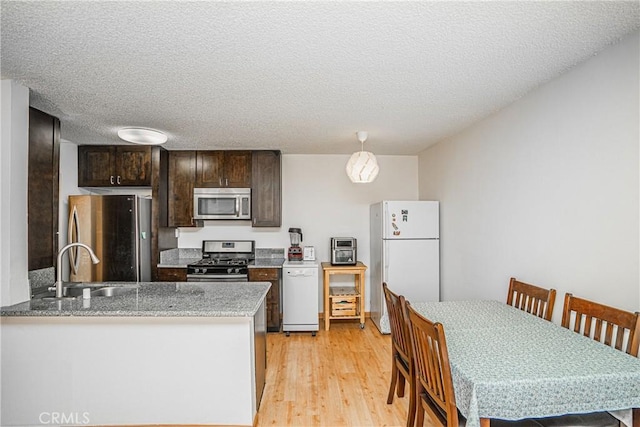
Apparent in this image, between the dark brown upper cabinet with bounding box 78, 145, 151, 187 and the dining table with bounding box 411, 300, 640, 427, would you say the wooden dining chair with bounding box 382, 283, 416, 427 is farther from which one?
the dark brown upper cabinet with bounding box 78, 145, 151, 187

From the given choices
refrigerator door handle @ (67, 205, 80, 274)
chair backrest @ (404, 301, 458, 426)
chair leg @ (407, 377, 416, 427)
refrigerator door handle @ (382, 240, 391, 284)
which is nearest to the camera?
chair backrest @ (404, 301, 458, 426)

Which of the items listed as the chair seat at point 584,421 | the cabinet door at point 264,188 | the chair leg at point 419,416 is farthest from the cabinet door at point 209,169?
the chair seat at point 584,421

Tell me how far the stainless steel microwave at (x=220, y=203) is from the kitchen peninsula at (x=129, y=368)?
2.39m

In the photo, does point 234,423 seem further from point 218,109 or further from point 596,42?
point 596,42

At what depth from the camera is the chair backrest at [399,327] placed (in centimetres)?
212

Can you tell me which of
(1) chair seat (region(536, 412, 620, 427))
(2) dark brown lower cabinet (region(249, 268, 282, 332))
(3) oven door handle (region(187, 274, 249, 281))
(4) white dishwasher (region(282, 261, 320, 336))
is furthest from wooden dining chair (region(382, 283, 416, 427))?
(3) oven door handle (region(187, 274, 249, 281))

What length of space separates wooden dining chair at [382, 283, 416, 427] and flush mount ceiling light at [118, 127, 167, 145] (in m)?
2.55

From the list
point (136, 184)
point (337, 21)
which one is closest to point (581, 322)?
point (337, 21)

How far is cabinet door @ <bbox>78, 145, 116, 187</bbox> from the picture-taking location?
14.0 feet

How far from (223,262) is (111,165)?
72.6 inches

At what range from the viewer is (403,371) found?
2361 millimetres

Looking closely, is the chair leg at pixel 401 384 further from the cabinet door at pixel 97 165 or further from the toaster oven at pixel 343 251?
the cabinet door at pixel 97 165

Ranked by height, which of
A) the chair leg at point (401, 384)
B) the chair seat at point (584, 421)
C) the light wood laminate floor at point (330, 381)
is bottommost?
the light wood laminate floor at point (330, 381)

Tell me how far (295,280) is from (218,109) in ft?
7.45
